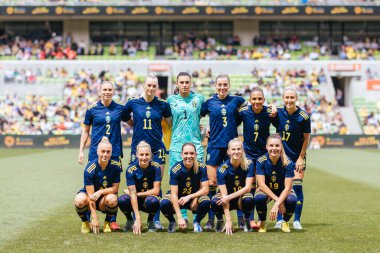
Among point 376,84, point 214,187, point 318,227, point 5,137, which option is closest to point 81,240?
point 214,187

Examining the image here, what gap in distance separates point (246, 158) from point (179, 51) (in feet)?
112

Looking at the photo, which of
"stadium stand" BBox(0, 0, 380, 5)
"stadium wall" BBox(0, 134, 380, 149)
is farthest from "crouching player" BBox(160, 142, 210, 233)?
"stadium stand" BBox(0, 0, 380, 5)

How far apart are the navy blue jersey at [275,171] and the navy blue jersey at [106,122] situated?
2.06 m

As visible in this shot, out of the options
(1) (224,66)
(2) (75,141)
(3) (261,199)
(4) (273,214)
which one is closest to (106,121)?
(3) (261,199)

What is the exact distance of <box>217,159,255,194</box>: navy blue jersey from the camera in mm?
9234

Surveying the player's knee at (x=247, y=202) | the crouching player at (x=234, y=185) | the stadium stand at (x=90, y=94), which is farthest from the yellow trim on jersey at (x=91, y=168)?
the stadium stand at (x=90, y=94)

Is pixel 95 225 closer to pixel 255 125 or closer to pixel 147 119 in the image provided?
pixel 147 119

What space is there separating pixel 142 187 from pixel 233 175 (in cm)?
122

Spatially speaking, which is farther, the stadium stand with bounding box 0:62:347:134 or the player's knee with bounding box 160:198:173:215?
the stadium stand with bounding box 0:62:347:134

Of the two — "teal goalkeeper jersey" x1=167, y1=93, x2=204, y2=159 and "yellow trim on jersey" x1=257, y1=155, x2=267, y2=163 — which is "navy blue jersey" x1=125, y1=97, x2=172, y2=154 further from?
"yellow trim on jersey" x1=257, y1=155, x2=267, y2=163

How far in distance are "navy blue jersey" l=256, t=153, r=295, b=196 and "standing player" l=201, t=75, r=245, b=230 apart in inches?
29.9

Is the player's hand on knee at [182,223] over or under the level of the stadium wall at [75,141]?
over

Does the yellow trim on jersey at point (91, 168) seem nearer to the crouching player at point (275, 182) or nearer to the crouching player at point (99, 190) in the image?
the crouching player at point (99, 190)

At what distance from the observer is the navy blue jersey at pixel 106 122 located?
32.4 ft
